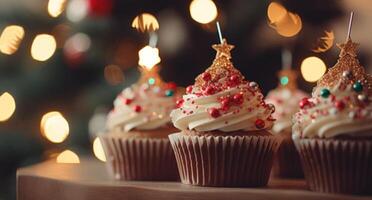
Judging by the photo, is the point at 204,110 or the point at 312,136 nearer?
the point at 312,136

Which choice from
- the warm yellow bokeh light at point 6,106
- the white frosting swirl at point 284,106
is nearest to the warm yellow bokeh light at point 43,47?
the warm yellow bokeh light at point 6,106

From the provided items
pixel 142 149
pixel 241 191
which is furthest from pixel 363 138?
pixel 142 149

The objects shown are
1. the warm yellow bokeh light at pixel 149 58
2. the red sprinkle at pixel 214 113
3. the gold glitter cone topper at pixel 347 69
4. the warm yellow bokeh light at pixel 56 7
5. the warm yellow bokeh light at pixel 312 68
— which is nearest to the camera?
the gold glitter cone topper at pixel 347 69

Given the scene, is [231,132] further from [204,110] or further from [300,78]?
[300,78]

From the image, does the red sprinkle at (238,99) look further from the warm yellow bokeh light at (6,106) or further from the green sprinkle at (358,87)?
the warm yellow bokeh light at (6,106)

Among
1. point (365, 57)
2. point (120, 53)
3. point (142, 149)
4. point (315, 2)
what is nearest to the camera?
point (142, 149)

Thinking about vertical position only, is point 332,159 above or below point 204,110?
below
